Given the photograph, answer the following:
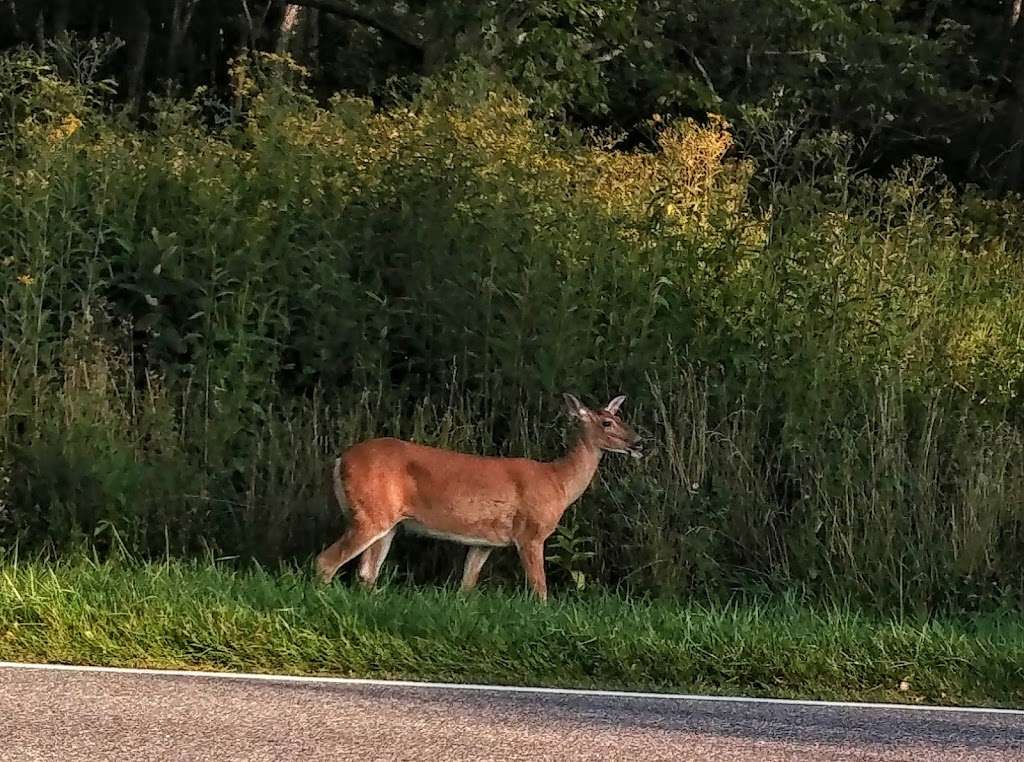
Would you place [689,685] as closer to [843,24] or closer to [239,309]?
[239,309]

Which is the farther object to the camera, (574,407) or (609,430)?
(609,430)

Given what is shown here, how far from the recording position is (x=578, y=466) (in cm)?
1009

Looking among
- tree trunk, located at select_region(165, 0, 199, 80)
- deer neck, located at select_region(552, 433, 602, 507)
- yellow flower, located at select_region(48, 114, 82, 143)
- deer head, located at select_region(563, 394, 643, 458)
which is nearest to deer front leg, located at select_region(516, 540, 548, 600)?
deer neck, located at select_region(552, 433, 602, 507)

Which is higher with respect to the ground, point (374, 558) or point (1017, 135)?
point (1017, 135)

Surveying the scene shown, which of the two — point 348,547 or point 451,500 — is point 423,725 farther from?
point 451,500

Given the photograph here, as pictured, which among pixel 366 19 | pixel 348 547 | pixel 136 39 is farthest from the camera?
pixel 136 39

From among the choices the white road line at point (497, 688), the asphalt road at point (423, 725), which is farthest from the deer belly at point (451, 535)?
the asphalt road at point (423, 725)

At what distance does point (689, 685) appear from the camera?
6766 mm

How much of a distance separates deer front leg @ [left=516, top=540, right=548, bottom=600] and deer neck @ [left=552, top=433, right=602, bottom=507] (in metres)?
0.47

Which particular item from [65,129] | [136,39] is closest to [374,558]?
[65,129]

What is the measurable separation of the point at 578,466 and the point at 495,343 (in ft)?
4.13

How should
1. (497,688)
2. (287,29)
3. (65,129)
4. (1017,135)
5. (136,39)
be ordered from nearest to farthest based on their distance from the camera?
(497,688) < (65,129) < (1017,135) < (287,29) < (136,39)

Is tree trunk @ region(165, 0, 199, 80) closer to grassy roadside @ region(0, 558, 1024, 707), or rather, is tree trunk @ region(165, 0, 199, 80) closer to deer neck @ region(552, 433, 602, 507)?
deer neck @ region(552, 433, 602, 507)

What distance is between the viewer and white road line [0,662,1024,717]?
6406 millimetres
